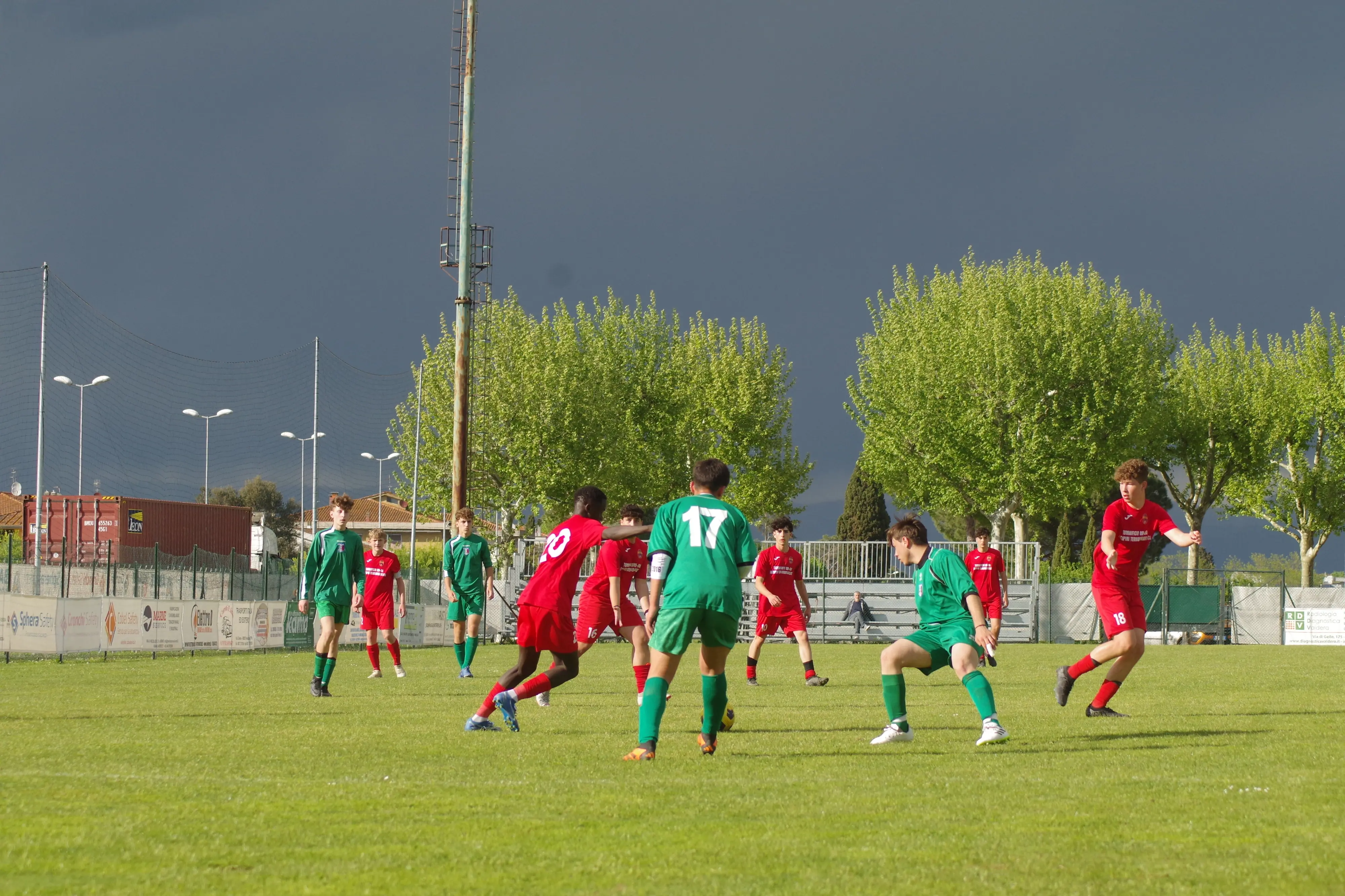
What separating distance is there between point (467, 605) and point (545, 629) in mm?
7768

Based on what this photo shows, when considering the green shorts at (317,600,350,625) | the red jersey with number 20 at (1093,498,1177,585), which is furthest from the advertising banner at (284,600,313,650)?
the red jersey with number 20 at (1093,498,1177,585)

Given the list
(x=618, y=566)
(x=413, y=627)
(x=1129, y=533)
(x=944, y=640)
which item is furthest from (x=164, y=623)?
(x=944, y=640)

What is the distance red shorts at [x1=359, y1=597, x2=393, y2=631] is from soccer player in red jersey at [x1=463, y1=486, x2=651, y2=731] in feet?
27.5

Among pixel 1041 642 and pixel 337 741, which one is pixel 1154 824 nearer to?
pixel 337 741

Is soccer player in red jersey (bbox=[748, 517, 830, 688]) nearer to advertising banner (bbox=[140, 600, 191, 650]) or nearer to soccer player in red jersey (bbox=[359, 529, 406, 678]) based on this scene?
soccer player in red jersey (bbox=[359, 529, 406, 678])

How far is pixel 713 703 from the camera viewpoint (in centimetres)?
851

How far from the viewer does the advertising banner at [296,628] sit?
28.8m

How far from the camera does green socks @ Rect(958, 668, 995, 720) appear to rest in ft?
29.7

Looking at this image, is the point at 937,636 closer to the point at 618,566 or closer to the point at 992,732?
the point at 992,732

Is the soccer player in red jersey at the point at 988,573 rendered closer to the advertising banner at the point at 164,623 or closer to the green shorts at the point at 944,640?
the green shorts at the point at 944,640

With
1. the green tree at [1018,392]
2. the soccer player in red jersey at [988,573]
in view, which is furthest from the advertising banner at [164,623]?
the green tree at [1018,392]

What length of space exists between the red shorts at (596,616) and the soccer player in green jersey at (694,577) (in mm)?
4393

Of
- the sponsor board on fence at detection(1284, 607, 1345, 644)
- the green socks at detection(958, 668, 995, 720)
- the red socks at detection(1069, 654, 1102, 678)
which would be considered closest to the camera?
the green socks at detection(958, 668, 995, 720)

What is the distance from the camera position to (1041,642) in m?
42.2
